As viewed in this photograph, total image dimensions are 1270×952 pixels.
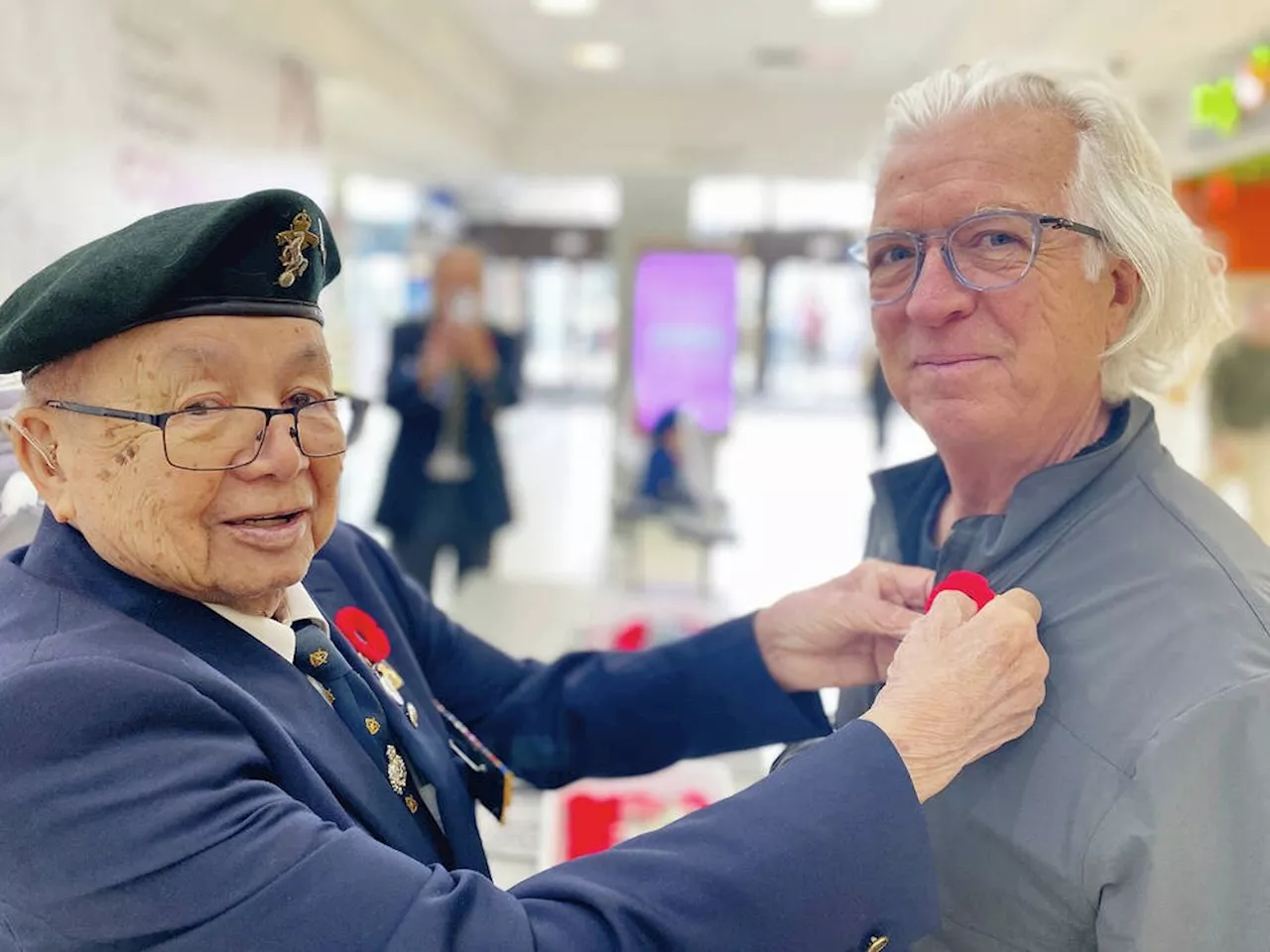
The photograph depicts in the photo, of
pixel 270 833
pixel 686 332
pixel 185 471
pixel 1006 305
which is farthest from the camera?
pixel 686 332

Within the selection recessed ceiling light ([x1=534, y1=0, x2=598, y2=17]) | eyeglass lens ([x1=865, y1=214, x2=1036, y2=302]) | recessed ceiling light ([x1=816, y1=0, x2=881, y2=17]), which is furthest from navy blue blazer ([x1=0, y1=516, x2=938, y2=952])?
recessed ceiling light ([x1=816, y1=0, x2=881, y2=17])

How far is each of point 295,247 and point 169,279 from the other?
145mm

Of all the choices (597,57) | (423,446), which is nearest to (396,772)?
(423,446)

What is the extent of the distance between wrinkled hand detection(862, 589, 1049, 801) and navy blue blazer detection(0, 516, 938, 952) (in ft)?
0.15

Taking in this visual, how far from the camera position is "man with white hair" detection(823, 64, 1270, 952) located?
0.94 metres

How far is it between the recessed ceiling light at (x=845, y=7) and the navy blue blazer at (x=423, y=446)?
2.88 metres

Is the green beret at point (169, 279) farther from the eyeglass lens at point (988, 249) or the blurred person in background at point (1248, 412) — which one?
the blurred person in background at point (1248, 412)

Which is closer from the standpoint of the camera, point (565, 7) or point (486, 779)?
point (486, 779)

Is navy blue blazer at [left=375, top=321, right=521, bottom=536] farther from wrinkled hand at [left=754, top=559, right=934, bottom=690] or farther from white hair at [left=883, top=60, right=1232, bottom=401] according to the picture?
white hair at [left=883, top=60, right=1232, bottom=401]

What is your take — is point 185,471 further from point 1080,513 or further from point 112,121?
point 112,121

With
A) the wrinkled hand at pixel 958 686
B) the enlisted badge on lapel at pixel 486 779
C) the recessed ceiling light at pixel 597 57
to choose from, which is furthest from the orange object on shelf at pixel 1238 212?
the enlisted badge on lapel at pixel 486 779

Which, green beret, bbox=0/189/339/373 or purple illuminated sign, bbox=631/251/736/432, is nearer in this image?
green beret, bbox=0/189/339/373

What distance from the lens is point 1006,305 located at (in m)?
1.17

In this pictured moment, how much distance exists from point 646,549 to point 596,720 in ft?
14.8
